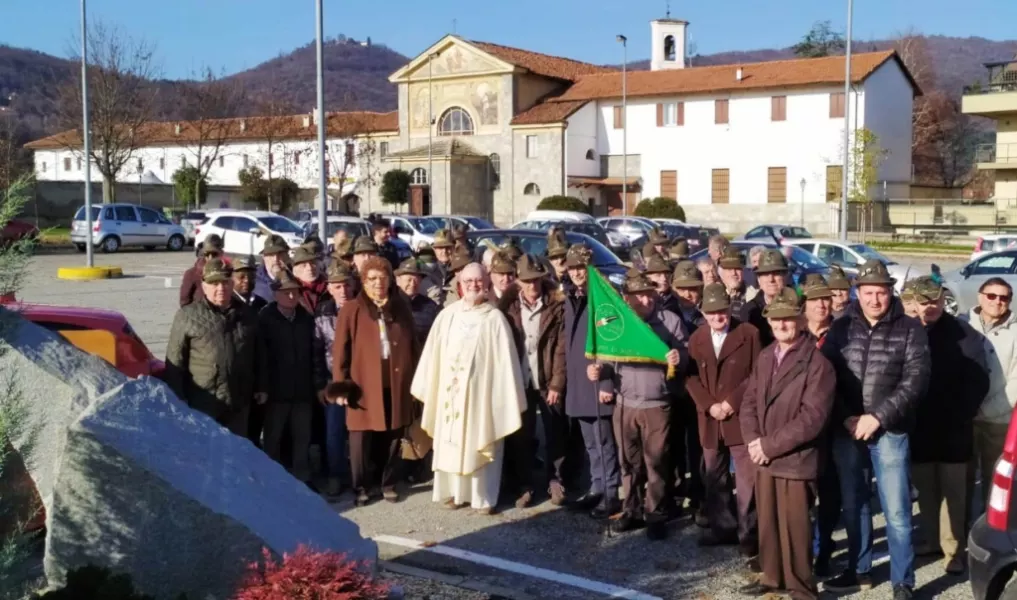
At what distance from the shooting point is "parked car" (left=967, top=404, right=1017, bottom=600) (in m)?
4.94

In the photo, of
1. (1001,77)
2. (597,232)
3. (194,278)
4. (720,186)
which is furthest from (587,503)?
(720,186)

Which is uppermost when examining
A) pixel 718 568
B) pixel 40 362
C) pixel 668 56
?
pixel 668 56

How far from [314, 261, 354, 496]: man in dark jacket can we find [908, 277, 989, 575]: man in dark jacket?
4213 mm

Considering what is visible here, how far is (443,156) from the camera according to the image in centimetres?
6444

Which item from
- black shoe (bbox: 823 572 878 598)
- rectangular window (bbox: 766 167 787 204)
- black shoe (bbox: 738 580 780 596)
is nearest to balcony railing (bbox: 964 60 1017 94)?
rectangular window (bbox: 766 167 787 204)

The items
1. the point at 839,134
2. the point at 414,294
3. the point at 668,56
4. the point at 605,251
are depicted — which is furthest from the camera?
the point at 668,56

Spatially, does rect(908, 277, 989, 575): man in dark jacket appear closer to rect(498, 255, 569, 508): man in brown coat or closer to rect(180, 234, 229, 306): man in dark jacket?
rect(498, 255, 569, 508): man in brown coat

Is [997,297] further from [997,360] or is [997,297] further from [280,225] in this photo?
[280,225]

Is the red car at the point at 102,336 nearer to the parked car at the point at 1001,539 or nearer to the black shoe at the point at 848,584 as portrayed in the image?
the black shoe at the point at 848,584

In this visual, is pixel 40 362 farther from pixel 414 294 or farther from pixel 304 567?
pixel 414 294

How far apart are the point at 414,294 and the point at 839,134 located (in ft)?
170

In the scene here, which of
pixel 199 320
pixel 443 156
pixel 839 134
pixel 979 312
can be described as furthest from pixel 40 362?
pixel 443 156

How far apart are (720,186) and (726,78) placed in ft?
20.3

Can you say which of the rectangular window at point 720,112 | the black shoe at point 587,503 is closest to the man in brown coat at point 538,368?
the black shoe at point 587,503
